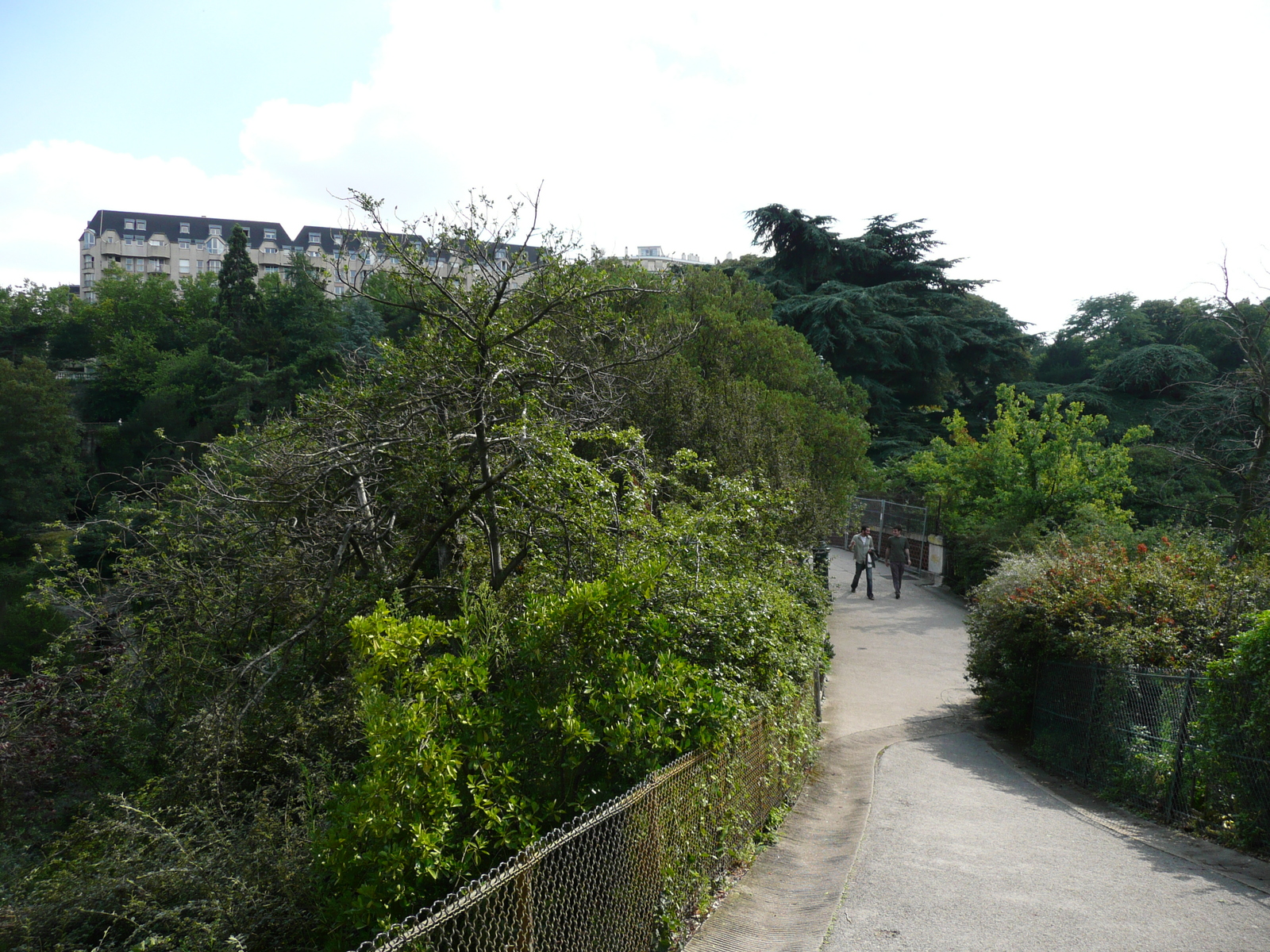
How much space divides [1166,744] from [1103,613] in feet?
9.02

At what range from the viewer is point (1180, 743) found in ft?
25.2

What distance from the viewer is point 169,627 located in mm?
8008

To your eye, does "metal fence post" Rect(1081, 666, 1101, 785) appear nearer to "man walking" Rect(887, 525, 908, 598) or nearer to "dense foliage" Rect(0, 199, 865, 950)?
"dense foliage" Rect(0, 199, 865, 950)

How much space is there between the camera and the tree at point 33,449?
129 ft

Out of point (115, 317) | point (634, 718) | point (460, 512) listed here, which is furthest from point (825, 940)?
point (115, 317)

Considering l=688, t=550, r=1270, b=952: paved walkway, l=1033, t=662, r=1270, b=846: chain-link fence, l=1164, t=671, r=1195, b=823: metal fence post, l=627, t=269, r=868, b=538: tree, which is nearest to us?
l=688, t=550, r=1270, b=952: paved walkway

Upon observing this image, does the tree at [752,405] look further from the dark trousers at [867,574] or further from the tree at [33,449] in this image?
the tree at [33,449]

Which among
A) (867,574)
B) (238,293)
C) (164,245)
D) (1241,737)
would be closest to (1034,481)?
(867,574)

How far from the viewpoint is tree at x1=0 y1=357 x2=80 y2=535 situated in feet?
129

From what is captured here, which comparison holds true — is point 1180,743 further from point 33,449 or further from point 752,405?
point 33,449

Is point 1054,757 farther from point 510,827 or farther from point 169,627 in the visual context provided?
point 169,627

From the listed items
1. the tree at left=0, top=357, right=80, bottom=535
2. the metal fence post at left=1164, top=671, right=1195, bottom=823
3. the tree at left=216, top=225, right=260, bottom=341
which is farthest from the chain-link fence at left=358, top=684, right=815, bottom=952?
the tree at left=216, top=225, right=260, bottom=341

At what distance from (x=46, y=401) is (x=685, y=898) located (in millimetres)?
51007

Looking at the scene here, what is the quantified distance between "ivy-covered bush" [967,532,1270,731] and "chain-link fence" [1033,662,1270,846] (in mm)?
516
